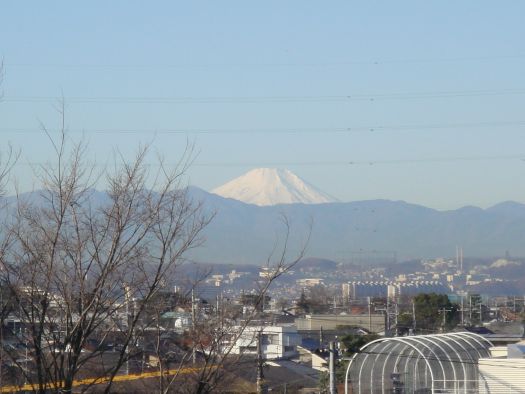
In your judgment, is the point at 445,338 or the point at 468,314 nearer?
the point at 445,338

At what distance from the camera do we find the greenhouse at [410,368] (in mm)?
21625

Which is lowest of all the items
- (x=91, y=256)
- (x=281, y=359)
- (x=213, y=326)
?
(x=281, y=359)

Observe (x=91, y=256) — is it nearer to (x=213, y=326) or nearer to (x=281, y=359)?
(x=213, y=326)

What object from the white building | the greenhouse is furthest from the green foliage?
the greenhouse

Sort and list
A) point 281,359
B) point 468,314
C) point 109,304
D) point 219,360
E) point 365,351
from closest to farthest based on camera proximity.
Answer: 1. point 109,304
2. point 219,360
3. point 365,351
4. point 281,359
5. point 468,314

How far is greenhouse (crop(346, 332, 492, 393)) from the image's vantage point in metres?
21.6

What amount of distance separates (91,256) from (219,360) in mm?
1804

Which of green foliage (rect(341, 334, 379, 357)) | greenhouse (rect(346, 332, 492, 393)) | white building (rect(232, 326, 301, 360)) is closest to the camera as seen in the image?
greenhouse (rect(346, 332, 492, 393))

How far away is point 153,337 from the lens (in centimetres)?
1252

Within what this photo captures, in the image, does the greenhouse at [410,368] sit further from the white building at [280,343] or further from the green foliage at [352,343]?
the white building at [280,343]

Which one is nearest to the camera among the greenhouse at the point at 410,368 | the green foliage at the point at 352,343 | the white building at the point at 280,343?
the greenhouse at the point at 410,368

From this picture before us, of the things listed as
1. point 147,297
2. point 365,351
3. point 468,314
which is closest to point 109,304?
point 147,297

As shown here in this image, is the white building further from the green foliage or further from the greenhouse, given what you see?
the greenhouse

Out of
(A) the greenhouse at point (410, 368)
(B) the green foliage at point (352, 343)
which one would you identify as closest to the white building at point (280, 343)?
(B) the green foliage at point (352, 343)
